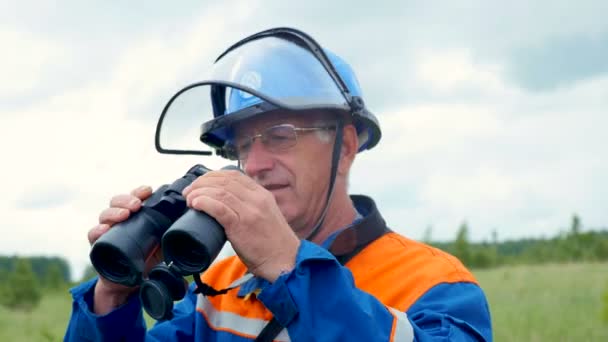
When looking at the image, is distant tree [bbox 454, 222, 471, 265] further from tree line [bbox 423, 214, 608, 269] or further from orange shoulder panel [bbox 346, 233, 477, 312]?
orange shoulder panel [bbox 346, 233, 477, 312]

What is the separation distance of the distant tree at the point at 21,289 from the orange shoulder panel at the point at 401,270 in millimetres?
18838

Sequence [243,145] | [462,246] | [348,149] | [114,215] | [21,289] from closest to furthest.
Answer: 1. [114,215]
2. [243,145]
3. [348,149]
4. [21,289]
5. [462,246]

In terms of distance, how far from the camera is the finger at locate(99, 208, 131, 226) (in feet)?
8.36

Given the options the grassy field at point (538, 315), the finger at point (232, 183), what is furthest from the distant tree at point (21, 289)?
the finger at point (232, 183)

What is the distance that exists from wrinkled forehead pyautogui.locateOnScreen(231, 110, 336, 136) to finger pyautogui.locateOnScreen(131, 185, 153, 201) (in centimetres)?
54

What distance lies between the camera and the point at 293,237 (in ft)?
7.41

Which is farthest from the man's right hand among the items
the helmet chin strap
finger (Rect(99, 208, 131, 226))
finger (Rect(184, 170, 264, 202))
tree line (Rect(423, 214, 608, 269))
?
tree line (Rect(423, 214, 608, 269))

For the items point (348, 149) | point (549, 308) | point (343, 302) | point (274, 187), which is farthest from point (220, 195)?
point (549, 308)

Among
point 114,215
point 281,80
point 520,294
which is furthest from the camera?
point 520,294

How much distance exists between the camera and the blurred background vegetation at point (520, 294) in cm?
882

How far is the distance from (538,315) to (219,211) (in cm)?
870

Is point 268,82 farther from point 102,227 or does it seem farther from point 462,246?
point 462,246

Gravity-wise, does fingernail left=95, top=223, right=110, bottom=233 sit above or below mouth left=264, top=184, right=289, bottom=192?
above

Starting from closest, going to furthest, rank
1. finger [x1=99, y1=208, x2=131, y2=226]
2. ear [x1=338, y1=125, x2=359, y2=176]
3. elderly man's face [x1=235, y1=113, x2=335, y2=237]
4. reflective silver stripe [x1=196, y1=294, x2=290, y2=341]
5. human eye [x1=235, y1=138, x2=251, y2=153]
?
1. finger [x1=99, y1=208, x2=131, y2=226]
2. reflective silver stripe [x1=196, y1=294, x2=290, y2=341]
3. elderly man's face [x1=235, y1=113, x2=335, y2=237]
4. human eye [x1=235, y1=138, x2=251, y2=153]
5. ear [x1=338, y1=125, x2=359, y2=176]
